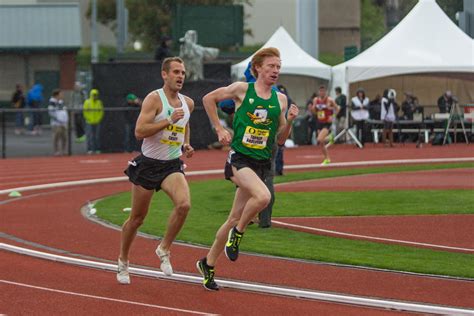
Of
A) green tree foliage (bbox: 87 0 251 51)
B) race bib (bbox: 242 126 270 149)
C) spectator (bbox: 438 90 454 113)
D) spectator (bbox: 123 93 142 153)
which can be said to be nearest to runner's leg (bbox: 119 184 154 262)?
race bib (bbox: 242 126 270 149)

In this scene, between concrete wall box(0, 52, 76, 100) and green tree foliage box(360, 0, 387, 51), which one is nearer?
concrete wall box(0, 52, 76, 100)

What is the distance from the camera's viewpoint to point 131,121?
37812mm

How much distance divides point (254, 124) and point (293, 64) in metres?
31.6

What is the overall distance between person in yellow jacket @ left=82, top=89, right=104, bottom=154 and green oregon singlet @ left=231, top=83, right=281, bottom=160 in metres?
26.1

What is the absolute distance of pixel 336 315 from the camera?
33.2ft

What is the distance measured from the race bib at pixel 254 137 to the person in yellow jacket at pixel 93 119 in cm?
2617

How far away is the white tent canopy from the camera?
131 ft

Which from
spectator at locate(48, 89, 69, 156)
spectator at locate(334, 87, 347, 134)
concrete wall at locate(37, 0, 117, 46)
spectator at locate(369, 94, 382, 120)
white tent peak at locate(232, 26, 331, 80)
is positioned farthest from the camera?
concrete wall at locate(37, 0, 117, 46)

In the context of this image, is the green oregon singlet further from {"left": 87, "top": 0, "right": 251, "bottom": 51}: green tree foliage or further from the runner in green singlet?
{"left": 87, "top": 0, "right": 251, "bottom": 51}: green tree foliage

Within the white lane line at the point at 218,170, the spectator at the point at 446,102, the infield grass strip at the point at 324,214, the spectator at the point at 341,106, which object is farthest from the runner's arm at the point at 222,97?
the spectator at the point at 446,102

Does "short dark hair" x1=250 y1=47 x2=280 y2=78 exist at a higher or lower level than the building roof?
lower

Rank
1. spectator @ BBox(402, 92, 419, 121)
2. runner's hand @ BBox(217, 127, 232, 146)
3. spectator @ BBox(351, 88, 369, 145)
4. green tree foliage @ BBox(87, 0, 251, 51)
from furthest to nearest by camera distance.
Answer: green tree foliage @ BBox(87, 0, 251, 51)
spectator @ BBox(402, 92, 419, 121)
spectator @ BBox(351, 88, 369, 145)
runner's hand @ BBox(217, 127, 232, 146)

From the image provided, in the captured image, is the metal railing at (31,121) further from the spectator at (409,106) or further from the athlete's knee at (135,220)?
the athlete's knee at (135,220)

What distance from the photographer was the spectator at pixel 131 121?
37750mm
